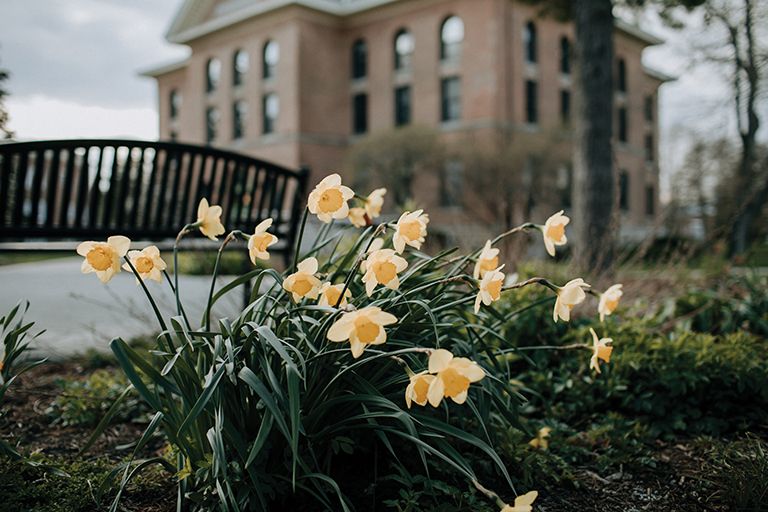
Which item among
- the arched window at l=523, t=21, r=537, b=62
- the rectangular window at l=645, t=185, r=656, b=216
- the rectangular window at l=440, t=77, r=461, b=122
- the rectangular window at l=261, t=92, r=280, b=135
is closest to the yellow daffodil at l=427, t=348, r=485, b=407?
the rectangular window at l=440, t=77, r=461, b=122

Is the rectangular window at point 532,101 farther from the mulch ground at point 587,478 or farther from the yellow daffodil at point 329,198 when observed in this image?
the yellow daffodil at point 329,198

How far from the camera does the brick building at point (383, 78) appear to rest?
82.6 feet

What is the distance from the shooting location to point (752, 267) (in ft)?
12.3

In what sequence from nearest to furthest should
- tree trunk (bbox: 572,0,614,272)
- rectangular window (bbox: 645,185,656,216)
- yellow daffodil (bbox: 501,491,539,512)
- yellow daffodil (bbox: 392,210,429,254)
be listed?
yellow daffodil (bbox: 501,491,539,512) → yellow daffodil (bbox: 392,210,429,254) → tree trunk (bbox: 572,0,614,272) → rectangular window (bbox: 645,185,656,216)

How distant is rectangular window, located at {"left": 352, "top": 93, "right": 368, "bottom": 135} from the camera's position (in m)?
29.2

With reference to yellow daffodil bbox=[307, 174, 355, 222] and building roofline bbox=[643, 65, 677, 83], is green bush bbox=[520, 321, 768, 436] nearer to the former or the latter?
yellow daffodil bbox=[307, 174, 355, 222]

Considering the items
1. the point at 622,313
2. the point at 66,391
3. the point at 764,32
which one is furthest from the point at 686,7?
the point at 66,391

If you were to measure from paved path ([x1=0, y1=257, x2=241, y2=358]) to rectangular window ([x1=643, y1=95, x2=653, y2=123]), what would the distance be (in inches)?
1174

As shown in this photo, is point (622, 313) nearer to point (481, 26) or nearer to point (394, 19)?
point (481, 26)

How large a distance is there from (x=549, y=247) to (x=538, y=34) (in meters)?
26.4

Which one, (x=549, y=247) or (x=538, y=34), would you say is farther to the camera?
(x=538, y=34)

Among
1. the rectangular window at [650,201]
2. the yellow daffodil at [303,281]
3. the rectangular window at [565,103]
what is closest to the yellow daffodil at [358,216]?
the yellow daffodil at [303,281]

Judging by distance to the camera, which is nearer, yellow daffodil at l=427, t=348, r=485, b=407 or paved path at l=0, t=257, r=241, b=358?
yellow daffodil at l=427, t=348, r=485, b=407

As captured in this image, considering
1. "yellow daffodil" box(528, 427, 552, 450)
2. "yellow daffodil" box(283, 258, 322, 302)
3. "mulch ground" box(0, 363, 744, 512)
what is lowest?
"mulch ground" box(0, 363, 744, 512)
